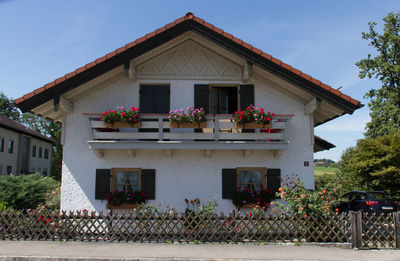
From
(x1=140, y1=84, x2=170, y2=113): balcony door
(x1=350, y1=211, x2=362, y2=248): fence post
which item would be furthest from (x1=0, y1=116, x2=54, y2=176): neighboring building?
(x1=350, y1=211, x2=362, y2=248): fence post

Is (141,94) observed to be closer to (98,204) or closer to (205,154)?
(205,154)

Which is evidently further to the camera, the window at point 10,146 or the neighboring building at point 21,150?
the window at point 10,146

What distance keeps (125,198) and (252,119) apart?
4650 mm

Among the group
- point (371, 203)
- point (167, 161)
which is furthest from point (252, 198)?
point (371, 203)

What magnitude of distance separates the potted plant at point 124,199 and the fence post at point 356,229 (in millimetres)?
5964

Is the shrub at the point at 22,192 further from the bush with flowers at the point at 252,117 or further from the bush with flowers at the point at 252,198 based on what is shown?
the bush with flowers at the point at 252,117

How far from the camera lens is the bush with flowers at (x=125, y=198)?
31.0ft

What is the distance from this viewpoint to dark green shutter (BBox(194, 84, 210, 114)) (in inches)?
410

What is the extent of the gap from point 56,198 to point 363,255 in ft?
34.8

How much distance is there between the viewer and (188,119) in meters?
9.42

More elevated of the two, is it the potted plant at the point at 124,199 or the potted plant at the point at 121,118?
the potted plant at the point at 121,118

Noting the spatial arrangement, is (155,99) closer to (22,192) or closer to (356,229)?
(22,192)

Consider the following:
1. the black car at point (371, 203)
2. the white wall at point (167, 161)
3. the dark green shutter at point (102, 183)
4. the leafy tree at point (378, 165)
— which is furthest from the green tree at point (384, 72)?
the dark green shutter at point (102, 183)

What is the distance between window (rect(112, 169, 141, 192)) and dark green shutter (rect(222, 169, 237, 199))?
9.16ft
